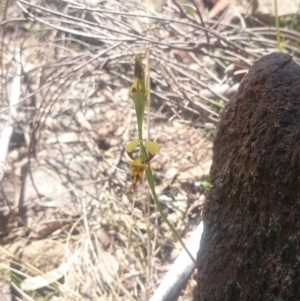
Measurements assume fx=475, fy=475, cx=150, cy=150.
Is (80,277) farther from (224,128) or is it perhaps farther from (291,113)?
(291,113)

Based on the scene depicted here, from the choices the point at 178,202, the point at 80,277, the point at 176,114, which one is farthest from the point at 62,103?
the point at 80,277

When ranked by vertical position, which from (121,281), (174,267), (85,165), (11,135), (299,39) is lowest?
(121,281)

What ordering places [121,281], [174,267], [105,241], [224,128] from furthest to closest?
[105,241], [121,281], [174,267], [224,128]

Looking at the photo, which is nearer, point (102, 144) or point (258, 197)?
point (258, 197)

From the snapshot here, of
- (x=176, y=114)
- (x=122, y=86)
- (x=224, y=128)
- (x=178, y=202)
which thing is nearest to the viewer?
(x=224, y=128)

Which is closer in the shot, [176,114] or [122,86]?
[176,114]
